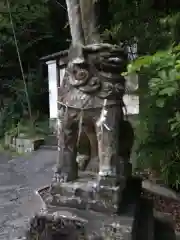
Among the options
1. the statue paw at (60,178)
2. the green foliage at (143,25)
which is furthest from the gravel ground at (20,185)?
the green foliage at (143,25)

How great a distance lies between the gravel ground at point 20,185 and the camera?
8.93ft

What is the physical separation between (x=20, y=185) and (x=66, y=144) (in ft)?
7.79

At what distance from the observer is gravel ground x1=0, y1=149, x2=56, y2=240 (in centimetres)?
272

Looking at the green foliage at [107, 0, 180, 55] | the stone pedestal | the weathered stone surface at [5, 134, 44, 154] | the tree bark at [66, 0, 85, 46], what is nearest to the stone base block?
the stone pedestal

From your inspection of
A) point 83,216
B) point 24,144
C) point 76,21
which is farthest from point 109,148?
point 24,144

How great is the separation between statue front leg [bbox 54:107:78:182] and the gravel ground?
0.72m

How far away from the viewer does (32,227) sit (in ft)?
6.63

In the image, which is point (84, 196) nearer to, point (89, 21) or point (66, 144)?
point (66, 144)

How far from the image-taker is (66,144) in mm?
2066

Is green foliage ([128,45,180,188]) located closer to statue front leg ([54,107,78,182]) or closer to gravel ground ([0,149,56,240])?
statue front leg ([54,107,78,182])

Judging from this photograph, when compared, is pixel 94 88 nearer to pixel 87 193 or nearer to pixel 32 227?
pixel 87 193

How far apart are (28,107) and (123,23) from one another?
5714mm

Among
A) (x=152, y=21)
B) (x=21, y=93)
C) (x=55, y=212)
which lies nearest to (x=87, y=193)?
(x=55, y=212)

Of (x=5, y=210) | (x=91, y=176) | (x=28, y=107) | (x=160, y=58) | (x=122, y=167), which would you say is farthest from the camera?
(x=28, y=107)
